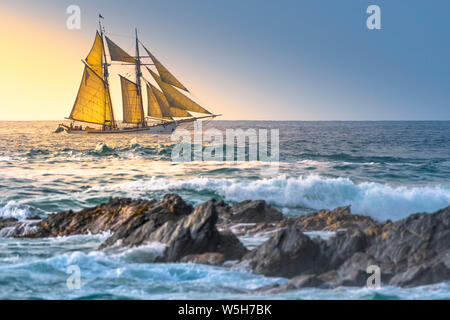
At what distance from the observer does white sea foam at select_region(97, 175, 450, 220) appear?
18.4 meters

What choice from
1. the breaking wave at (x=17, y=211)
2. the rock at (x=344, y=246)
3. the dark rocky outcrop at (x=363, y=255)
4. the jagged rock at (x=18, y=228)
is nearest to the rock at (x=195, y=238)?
the dark rocky outcrop at (x=363, y=255)

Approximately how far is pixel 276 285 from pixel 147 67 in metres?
77.9

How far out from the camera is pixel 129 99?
85438mm

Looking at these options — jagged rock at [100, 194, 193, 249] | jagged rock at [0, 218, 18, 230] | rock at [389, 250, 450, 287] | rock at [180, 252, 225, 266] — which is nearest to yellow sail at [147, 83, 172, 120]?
jagged rock at [0, 218, 18, 230]

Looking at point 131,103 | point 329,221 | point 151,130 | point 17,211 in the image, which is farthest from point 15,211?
point 131,103

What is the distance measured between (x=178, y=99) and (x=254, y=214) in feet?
209

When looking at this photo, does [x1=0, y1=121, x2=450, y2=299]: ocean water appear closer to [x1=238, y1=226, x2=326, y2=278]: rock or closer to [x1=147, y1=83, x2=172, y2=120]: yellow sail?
[x1=238, y1=226, x2=326, y2=278]: rock

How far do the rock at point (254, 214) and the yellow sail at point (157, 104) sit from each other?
6596cm

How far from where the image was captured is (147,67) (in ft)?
270

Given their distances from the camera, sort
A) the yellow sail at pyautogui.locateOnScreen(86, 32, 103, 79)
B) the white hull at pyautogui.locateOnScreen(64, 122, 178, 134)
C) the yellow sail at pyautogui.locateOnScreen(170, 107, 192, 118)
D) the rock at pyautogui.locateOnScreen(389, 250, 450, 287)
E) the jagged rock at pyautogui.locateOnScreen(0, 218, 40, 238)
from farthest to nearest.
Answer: the white hull at pyautogui.locateOnScreen(64, 122, 178, 134), the yellow sail at pyautogui.locateOnScreen(86, 32, 103, 79), the yellow sail at pyautogui.locateOnScreen(170, 107, 192, 118), the jagged rock at pyautogui.locateOnScreen(0, 218, 40, 238), the rock at pyautogui.locateOnScreen(389, 250, 450, 287)

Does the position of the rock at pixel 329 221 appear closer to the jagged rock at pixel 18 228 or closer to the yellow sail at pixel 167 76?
the jagged rock at pixel 18 228

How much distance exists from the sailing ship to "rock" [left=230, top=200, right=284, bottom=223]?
61437mm

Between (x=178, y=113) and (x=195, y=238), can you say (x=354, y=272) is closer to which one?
(x=195, y=238)

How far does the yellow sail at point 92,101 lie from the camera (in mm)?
75875
